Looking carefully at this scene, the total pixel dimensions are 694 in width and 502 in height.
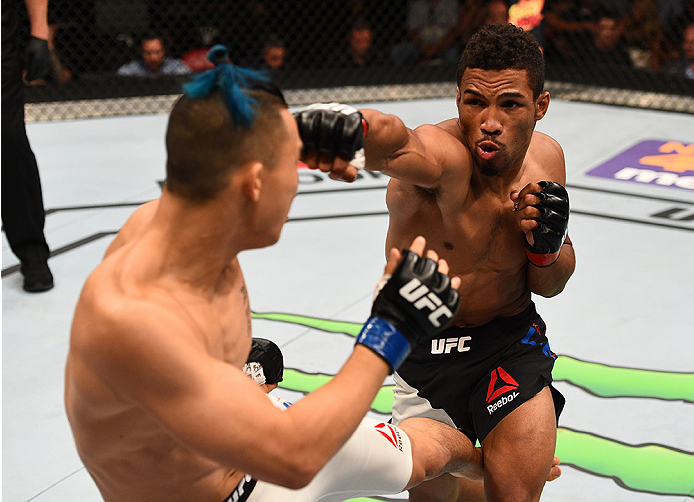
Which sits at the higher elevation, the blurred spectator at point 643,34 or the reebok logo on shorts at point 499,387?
the blurred spectator at point 643,34

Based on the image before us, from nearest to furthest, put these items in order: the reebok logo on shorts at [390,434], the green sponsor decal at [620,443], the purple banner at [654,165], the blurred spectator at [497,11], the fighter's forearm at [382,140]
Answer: the fighter's forearm at [382,140] → the reebok logo on shorts at [390,434] → the green sponsor decal at [620,443] → the purple banner at [654,165] → the blurred spectator at [497,11]

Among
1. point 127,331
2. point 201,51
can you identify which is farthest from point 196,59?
point 127,331

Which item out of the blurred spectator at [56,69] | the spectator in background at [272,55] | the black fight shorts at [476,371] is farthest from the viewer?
the spectator in background at [272,55]

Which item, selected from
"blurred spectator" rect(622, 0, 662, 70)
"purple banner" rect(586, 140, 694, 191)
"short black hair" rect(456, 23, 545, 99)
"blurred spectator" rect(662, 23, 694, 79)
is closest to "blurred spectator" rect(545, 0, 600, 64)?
"blurred spectator" rect(622, 0, 662, 70)

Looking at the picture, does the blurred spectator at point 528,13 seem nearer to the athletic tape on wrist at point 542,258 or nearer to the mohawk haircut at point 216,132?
the athletic tape on wrist at point 542,258

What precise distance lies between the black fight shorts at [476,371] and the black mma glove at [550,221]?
279 mm

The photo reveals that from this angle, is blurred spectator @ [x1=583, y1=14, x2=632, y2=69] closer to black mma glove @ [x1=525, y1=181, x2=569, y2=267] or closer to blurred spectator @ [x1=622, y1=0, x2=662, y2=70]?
blurred spectator @ [x1=622, y1=0, x2=662, y2=70]

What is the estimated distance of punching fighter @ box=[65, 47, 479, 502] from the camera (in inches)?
48.5

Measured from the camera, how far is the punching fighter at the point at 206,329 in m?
1.23

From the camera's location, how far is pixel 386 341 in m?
1.39

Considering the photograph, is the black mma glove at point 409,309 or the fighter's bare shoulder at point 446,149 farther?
the fighter's bare shoulder at point 446,149

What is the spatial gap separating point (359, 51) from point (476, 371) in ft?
18.3

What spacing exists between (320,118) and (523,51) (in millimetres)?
699

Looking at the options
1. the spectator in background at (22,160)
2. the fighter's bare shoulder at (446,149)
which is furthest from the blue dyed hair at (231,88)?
the spectator in background at (22,160)
